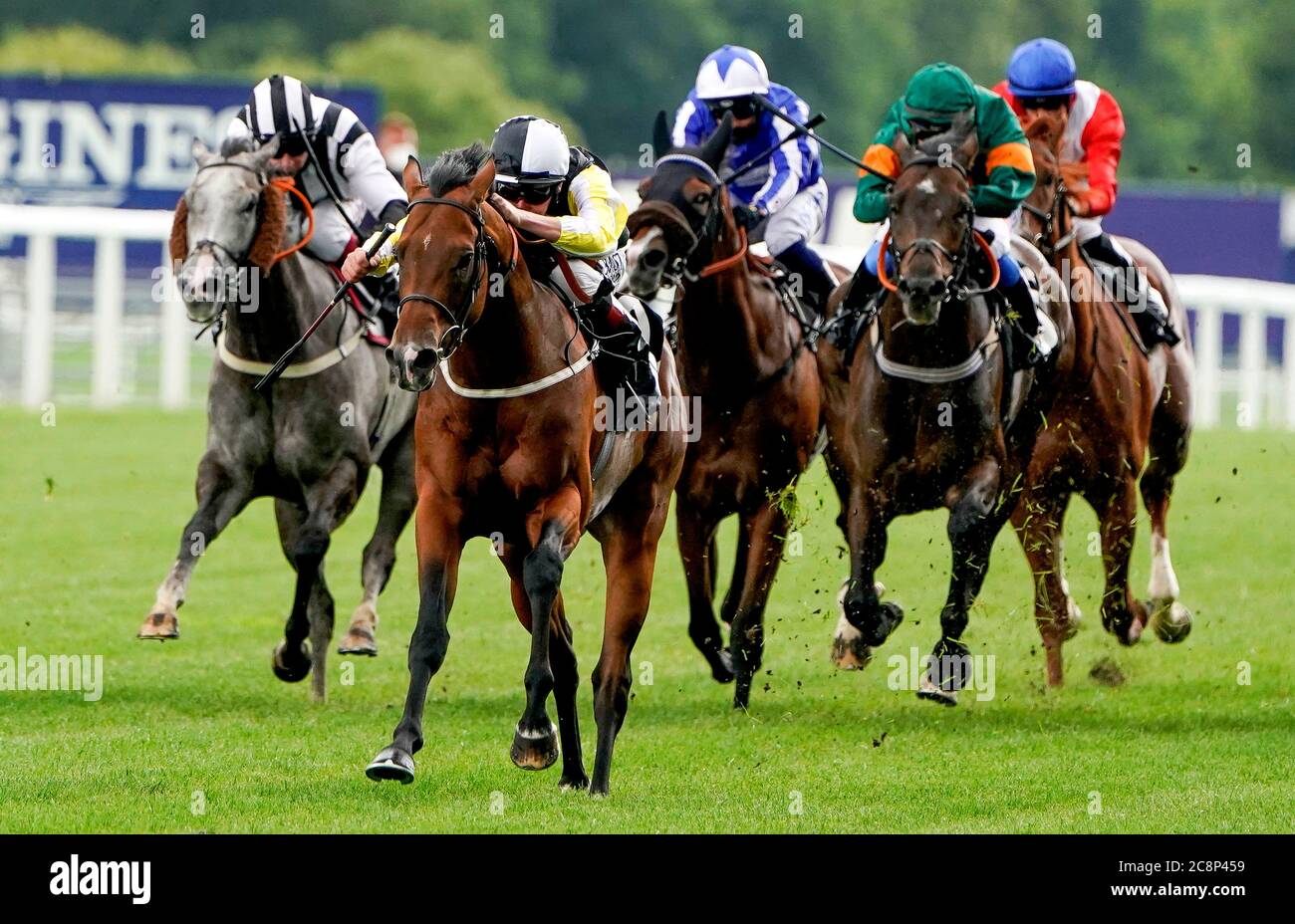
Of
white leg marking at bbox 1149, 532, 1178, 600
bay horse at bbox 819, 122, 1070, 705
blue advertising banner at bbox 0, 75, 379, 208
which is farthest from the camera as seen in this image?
blue advertising banner at bbox 0, 75, 379, 208

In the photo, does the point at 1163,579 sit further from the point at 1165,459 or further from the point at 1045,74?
the point at 1045,74

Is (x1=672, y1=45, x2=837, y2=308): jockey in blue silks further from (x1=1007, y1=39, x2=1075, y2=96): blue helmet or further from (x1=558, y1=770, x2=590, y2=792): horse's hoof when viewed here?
(x1=558, y1=770, x2=590, y2=792): horse's hoof

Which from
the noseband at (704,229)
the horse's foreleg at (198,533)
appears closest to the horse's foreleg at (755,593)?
the noseband at (704,229)

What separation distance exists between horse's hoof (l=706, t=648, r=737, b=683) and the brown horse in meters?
1.33

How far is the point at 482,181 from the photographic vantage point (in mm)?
6445

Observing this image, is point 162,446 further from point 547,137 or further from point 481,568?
point 547,137

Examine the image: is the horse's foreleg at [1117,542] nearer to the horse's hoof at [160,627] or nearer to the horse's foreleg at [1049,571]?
the horse's foreleg at [1049,571]

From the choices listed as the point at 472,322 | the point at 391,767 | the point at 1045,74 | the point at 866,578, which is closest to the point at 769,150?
the point at 1045,74

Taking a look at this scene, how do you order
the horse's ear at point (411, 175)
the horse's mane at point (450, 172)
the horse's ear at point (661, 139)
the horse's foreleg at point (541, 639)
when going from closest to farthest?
the horse's mane at point (450, 172)
the horse's ear at point (411, 175)
the horse's foreleg at point (541, 639)
the horse's ear at point (661, 139)

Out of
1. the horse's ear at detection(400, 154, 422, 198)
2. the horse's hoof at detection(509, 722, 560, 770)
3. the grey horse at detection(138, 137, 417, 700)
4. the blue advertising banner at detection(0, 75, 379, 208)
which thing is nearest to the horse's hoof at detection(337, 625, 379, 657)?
the grey horse at detection(138, 137, 417, 700)

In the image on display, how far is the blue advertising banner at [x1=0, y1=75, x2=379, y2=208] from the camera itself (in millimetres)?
28281

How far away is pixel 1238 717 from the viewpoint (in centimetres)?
907

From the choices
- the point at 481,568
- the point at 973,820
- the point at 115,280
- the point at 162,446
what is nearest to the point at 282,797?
the point at 973,820

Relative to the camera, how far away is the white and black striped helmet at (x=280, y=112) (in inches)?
362
